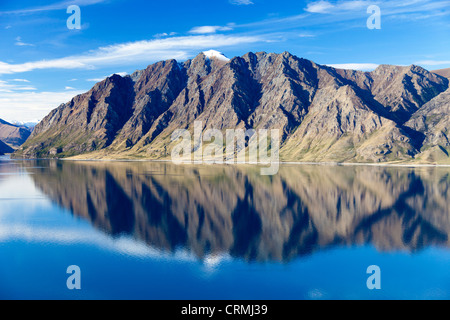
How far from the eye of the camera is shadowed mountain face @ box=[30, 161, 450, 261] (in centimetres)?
9119

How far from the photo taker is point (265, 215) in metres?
123

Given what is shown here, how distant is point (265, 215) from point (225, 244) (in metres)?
36.8

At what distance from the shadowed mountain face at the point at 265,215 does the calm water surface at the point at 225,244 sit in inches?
21.5

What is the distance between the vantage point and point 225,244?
89.4 metres

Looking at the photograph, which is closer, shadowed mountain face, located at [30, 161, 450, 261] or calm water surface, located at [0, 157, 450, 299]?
calm water surface, located at [0, 157, 450, 299]

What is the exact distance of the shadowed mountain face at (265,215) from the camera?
299 ft

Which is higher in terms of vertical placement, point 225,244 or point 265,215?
point 265,215

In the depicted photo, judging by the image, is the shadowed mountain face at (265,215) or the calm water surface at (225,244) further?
the shadowed mountain face at (265,215)

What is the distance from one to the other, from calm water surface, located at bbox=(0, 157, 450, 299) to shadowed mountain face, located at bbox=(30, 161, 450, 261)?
0.55m

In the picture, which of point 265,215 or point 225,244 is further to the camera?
point 265,215

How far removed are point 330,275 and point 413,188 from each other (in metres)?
Answer: 143

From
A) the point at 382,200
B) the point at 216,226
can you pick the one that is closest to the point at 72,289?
the point at 216,226

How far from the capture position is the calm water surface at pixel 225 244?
64.2 meters
